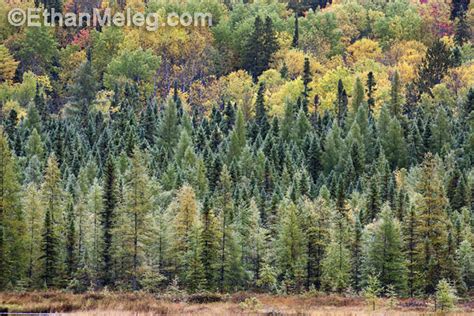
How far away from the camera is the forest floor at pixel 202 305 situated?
57.8 metres

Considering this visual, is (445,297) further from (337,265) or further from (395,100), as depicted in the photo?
(395,100)

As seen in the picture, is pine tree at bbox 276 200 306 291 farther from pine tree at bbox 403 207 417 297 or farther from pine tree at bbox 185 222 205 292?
pine tree at bbox 403 207 417 297

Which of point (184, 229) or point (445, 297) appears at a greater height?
point (184, 229)

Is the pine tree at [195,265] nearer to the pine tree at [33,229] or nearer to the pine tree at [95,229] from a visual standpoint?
the pine tree at [95,229]

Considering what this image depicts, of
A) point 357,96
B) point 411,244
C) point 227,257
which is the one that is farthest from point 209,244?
point 357,96

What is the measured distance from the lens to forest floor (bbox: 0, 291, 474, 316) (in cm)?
5779

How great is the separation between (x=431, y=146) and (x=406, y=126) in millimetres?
8728

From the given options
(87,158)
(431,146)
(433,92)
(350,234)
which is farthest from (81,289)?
(433,92)

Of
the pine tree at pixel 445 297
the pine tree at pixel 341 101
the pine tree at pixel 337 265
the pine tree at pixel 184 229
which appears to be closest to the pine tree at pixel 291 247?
the pine tree at pixel 337 265

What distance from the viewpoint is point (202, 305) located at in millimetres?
67812

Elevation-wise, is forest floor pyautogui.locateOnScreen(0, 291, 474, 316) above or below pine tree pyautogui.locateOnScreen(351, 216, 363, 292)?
below

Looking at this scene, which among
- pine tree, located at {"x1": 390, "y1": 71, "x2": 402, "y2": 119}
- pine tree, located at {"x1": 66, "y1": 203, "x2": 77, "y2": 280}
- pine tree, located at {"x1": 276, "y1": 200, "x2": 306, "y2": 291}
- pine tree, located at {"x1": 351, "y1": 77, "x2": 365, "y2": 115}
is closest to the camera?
pine tree, located at {"x1": 66, "y1": 203, "x2": 77, "y2": 280}

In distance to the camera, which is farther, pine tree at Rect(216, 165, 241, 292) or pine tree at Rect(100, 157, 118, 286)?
pine tree at Rect(216, 165, 241, 292)

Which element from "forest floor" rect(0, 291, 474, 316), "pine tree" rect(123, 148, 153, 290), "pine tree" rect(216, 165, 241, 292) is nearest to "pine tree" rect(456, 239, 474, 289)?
"forest floor" rect(0, 291, 474, 316)
